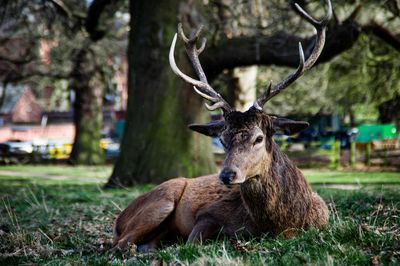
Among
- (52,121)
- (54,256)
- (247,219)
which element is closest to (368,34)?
(247,219)

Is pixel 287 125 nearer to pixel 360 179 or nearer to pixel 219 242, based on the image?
pixel 219 242

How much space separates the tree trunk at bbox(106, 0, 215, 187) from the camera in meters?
14.1

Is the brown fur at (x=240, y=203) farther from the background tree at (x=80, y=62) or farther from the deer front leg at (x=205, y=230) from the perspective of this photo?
the background tree at (x=80, y=62)

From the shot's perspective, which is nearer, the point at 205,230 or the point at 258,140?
the point at 258,140

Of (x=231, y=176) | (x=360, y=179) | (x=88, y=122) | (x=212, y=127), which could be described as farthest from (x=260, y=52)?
(x=88, y=122)

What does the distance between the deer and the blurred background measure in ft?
19.9

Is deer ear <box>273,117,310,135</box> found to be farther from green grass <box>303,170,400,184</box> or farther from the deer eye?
green grass <box>303,170,400,184</box>

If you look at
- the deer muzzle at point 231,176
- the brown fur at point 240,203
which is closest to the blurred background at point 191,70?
the brown fur at point 240,203

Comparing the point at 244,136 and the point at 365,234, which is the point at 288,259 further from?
the point at 244,136

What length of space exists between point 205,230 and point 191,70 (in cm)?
769

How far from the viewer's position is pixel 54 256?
6383 millimetres

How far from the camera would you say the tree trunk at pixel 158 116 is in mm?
14117

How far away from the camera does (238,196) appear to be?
23.4 feet

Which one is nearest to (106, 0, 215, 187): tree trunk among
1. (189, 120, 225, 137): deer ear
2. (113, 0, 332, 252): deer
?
(113, 0, 332, 252): deer
